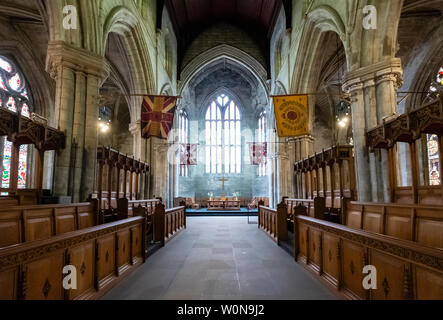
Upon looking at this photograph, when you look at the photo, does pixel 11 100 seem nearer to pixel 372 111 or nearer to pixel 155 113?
pixel 155 113

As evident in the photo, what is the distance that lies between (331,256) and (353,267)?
20.0 inches

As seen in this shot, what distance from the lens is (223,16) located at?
16.5m

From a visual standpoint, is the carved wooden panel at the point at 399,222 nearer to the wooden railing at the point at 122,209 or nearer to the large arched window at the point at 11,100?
the wooden railing at the point at 122,209

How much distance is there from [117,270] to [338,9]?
8375 mm

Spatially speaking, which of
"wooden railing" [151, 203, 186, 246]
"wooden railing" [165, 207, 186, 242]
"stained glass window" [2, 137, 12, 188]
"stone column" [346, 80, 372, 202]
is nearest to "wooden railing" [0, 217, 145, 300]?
"wooden railing" [151, 203, 186, 246]

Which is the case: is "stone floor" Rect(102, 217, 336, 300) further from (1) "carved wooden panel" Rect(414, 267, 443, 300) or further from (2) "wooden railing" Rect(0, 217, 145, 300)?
(1) "carved wooden panel" Rect(414, 267, 443, 300)

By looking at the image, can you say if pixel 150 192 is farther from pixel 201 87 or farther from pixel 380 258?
pixel 201 87

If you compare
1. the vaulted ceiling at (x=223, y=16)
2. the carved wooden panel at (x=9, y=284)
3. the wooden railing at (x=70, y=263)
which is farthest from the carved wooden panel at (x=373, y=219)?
the vaulted ceiling at (x=223, y=16)

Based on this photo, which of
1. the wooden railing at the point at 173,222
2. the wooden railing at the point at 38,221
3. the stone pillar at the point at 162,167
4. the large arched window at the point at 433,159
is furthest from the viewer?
the stone pillar at the point at 162,167

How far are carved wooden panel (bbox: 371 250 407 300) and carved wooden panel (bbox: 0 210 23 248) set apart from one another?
3356 mm

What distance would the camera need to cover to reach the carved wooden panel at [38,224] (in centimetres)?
278

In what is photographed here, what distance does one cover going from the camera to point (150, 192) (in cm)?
1127

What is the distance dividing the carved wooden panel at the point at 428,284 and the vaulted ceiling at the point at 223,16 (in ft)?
47.8

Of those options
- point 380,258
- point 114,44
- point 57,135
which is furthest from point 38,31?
point 380,258
